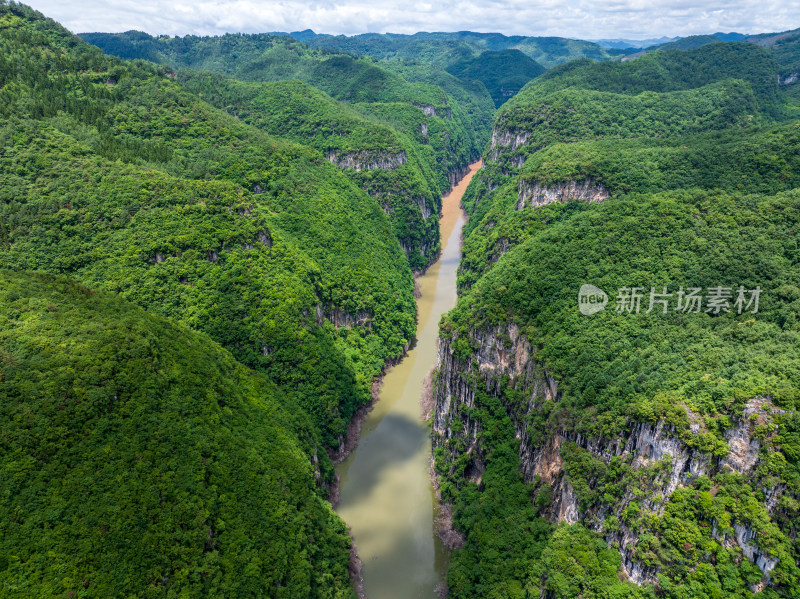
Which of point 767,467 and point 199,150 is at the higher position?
point 199,150

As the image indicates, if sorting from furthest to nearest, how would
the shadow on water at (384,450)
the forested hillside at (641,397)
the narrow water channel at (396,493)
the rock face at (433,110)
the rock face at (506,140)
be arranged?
the rock face at (433,110), the rock face at (506,140), the shadow on water at (384,450), the narrow water channel at (396,493), the forested hillside at (641,397)

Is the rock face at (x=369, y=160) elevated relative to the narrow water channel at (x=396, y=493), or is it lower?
elevated

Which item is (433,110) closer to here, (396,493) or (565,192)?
(565,192)

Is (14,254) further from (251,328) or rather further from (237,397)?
(237,397)

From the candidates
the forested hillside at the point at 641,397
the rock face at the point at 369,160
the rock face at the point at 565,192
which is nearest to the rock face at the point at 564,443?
the forested hillside at the point at 641,397

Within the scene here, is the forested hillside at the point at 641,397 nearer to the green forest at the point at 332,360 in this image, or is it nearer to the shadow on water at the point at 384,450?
the green forest at the point at 332,360

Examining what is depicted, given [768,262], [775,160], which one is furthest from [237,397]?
[775,160]

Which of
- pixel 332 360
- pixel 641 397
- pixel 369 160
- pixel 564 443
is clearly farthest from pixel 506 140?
pixel 641 397
